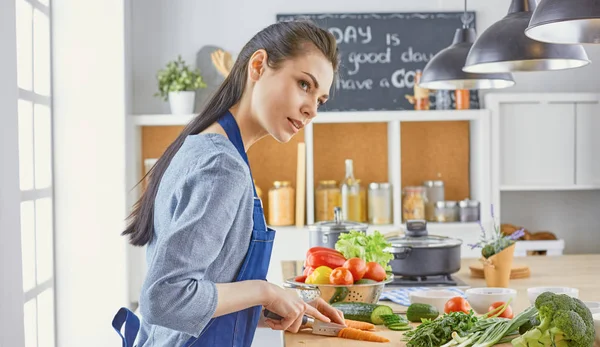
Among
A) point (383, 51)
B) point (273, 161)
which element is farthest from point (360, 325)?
point (383, 51)

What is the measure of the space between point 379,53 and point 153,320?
13.2 ft

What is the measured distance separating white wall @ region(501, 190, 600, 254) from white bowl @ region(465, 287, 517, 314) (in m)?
3.17

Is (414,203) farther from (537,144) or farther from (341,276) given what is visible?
(341,276)

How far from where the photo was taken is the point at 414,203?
16.5 ft

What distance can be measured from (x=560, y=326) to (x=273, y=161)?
3.80 m

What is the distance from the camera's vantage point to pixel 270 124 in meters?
1.63

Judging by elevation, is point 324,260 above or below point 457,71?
below

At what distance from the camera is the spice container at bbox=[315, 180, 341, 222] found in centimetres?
503

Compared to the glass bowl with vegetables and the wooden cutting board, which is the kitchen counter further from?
the glass bowl with vegetables

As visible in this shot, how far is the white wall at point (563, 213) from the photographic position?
5449mm

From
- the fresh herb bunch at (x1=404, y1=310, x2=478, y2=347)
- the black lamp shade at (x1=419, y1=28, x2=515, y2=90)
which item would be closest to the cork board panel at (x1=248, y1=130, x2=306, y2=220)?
the black lamp shade at (x1=419, y1=28, x2=515, y2=90)

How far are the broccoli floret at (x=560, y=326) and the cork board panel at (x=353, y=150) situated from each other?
12.0 feet

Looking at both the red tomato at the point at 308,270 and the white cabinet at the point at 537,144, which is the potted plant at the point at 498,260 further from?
the white cabinet at the point at 537,144

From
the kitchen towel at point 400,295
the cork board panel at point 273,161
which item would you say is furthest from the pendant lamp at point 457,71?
the cork board panel at point 273,161
